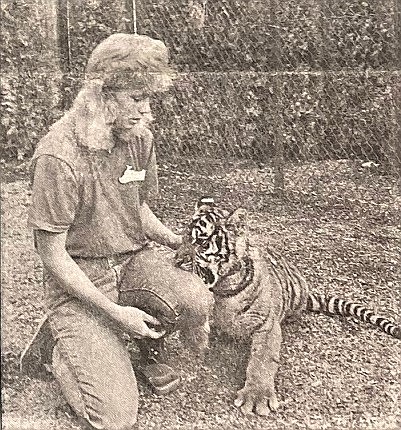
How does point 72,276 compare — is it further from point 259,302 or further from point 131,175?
point 259,302

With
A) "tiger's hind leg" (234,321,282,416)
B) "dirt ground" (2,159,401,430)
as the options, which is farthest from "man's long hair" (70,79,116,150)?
"tiger's hind leg" (234,321,282,416)

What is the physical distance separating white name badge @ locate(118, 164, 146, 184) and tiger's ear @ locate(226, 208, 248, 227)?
26 cm

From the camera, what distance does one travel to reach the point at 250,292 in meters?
2.48

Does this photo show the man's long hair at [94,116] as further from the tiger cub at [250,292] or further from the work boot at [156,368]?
the work boot at [156,368]

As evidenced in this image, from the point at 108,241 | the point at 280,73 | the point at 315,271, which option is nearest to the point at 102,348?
the point at 108,241

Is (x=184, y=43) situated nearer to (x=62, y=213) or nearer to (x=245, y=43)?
(x=245, y=43)

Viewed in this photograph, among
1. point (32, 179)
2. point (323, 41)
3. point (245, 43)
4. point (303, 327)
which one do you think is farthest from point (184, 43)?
point (303, 327)

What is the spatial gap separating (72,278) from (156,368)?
13.2 inches

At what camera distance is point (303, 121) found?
2473mm

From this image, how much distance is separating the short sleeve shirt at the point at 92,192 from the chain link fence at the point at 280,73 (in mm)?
89

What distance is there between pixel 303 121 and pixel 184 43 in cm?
38

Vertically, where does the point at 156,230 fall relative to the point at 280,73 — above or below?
below

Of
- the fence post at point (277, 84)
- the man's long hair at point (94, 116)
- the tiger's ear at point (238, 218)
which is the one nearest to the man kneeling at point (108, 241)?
the man's long hair at point (94, 116)

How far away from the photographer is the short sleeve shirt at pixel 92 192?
2.44 meters
